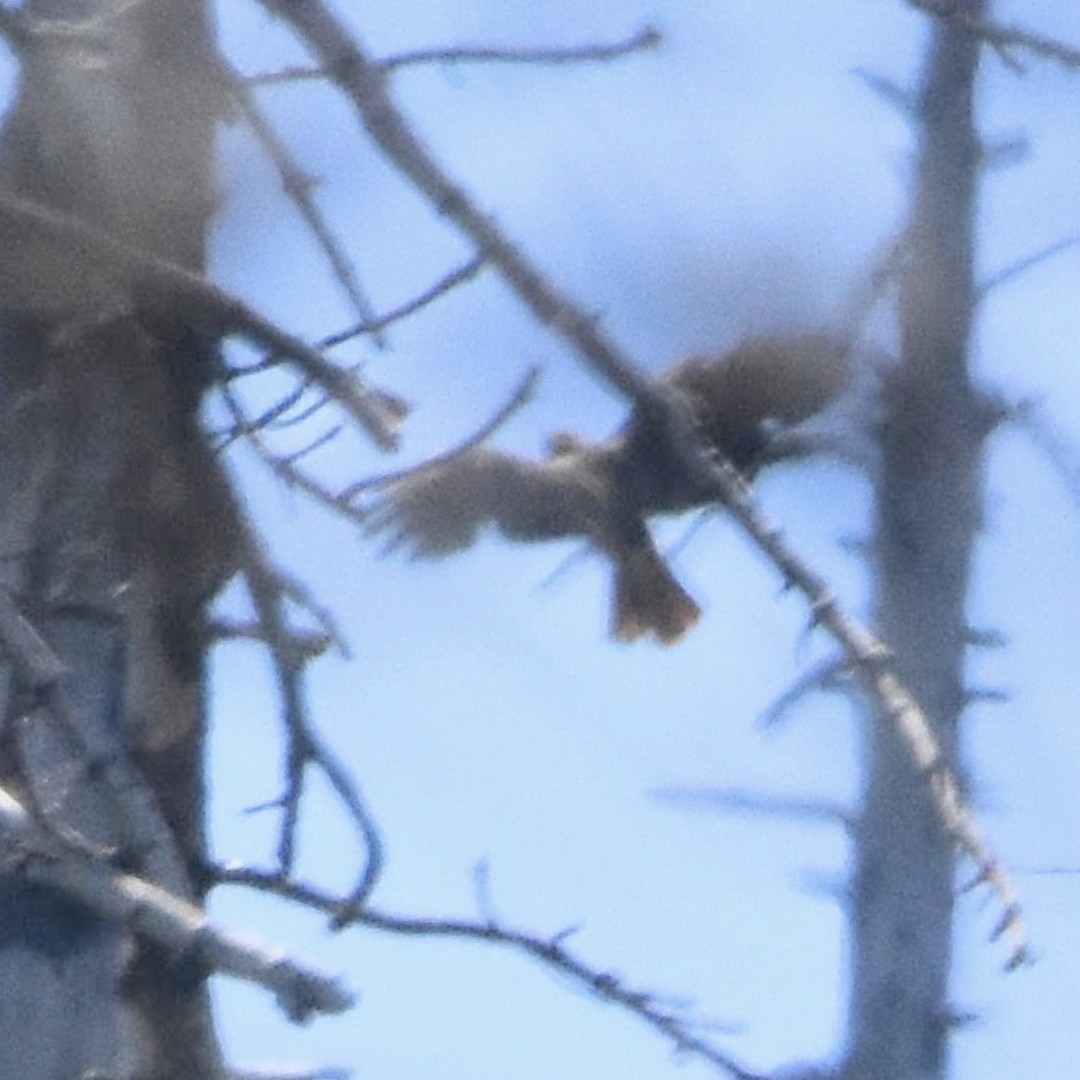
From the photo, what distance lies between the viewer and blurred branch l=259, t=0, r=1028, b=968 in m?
2.85

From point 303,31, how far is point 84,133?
13.8 inches

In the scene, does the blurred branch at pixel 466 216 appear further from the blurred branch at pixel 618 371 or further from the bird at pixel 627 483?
the bird at pixel 627 483

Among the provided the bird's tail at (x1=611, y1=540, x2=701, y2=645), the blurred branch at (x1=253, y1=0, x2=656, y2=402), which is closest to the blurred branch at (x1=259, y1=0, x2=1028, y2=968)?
the blurred branch at (x1=253, y1=0, x2=656, y2=402)

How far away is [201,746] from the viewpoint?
11.3 ft

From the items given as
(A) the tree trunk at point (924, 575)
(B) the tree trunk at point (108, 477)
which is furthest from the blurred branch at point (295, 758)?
(A) the tree trunk at point (924, 575)

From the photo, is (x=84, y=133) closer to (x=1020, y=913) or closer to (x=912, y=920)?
(x=1020, y=913)

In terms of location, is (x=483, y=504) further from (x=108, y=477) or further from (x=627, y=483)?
(x=108, y=477)

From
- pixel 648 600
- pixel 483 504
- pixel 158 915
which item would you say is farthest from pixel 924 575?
pixel 158 915

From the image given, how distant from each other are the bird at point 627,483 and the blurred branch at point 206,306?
0.33m

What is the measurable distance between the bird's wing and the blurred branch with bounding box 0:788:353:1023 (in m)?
0.91

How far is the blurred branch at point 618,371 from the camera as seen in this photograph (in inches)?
112

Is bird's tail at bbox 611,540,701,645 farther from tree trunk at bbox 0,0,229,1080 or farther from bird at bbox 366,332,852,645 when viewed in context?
tree trunk at bbox 0,0,229,1080

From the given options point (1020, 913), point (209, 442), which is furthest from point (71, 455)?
point (1020, 913)

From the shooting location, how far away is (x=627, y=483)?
3.56 metres
